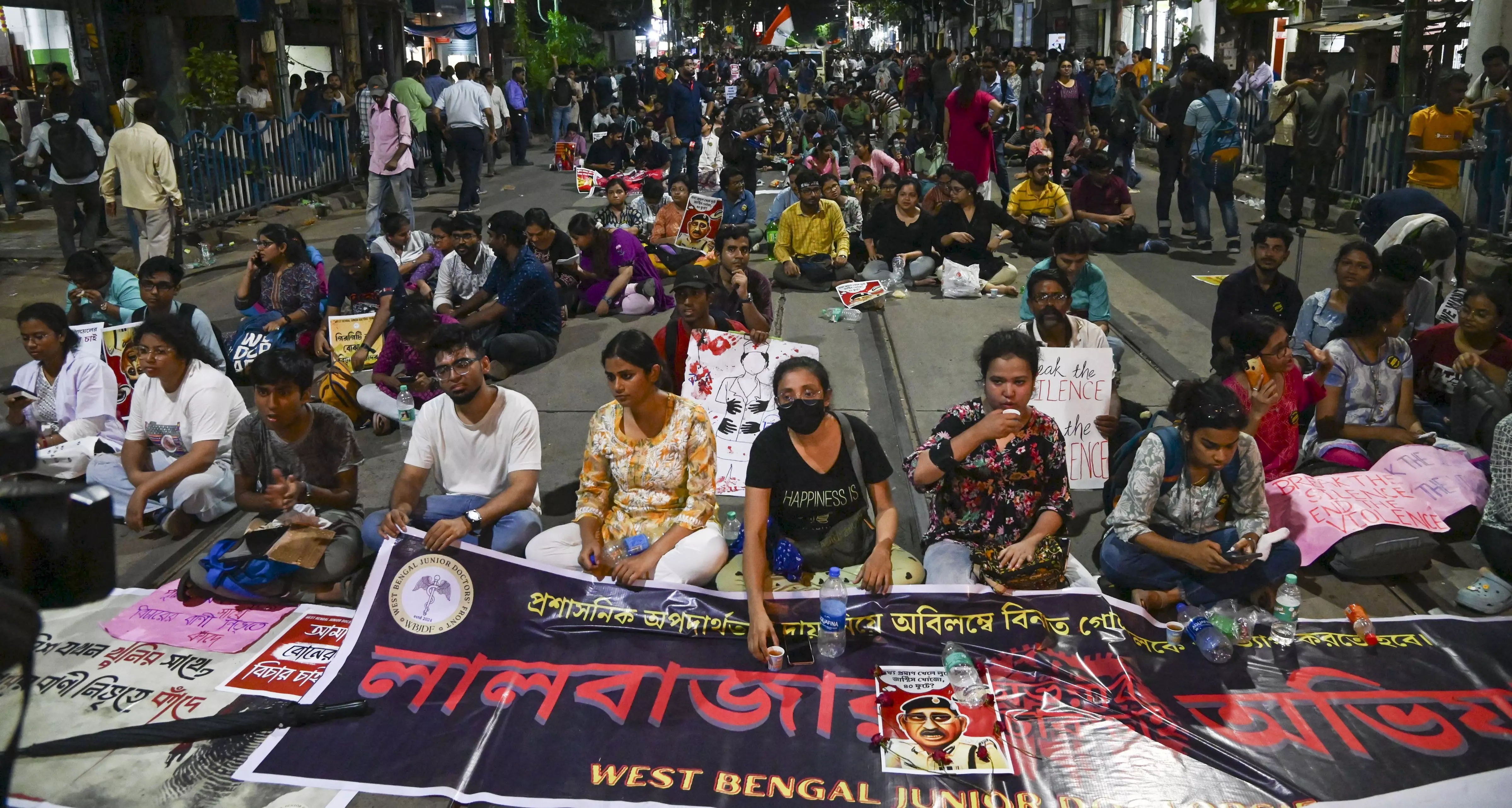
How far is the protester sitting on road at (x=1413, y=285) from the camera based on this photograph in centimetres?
672

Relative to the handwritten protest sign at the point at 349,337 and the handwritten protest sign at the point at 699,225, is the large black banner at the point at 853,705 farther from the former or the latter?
the handwritten protest sign at the point at 699,225

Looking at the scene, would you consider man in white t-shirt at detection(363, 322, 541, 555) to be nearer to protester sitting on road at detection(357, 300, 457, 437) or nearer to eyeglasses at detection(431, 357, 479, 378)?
eyeglasses at detection(431, 357, 479, 378)

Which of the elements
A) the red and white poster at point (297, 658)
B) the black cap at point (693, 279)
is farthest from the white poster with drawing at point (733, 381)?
the red and white poster at point (297, 658)

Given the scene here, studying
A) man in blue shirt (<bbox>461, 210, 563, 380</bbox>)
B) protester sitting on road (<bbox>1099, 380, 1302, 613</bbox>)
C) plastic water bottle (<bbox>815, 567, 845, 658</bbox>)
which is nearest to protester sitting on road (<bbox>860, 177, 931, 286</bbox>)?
man in blue shirt (<bbox>461, 210, 563, 380</bbox>)

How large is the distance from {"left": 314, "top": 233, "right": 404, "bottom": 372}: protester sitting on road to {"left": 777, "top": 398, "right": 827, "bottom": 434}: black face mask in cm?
442

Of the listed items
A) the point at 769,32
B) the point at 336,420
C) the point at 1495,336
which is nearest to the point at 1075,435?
the point at 1495,336

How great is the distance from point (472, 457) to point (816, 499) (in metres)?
1.67

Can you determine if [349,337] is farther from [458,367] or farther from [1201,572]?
[1201,572]

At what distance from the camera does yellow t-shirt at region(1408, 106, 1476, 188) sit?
417 inches

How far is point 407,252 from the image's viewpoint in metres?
9.34

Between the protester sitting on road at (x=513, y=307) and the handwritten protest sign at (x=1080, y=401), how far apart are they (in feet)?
12.8

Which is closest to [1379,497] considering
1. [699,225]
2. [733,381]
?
[733,381]

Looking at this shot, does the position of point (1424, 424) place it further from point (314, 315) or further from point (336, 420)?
point (314, 315)

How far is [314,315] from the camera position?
8367mm
